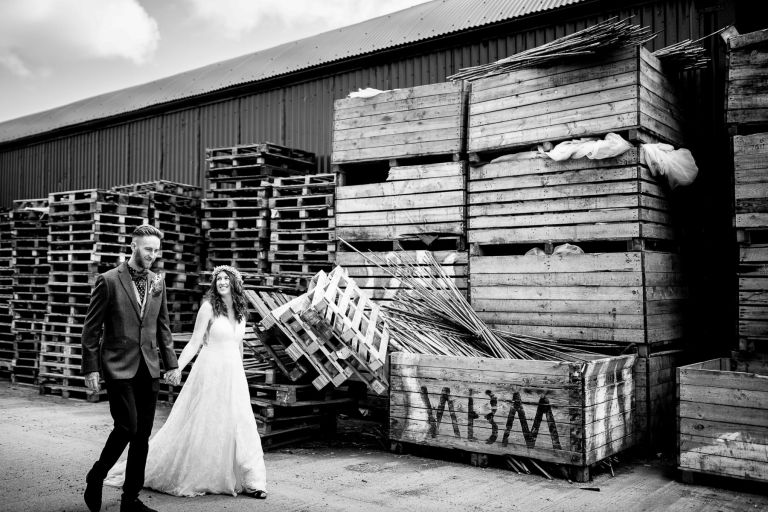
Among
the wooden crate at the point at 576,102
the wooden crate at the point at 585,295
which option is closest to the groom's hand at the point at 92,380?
the wooden crate at the point at 585,295

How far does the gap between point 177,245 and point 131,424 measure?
7.61 metres

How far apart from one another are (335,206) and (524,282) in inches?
131

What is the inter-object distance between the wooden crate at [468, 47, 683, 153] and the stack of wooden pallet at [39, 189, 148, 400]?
6152 millimetres

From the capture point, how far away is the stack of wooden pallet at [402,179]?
29.6 ft

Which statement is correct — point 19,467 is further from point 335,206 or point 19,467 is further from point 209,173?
point 209,173

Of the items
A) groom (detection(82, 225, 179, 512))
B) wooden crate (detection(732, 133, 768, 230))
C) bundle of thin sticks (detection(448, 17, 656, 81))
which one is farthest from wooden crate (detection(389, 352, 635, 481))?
bundle of thin sticks (detection(448, 17, 656, 81))

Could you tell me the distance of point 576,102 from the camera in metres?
8.04

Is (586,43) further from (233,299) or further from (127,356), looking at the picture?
(127,356)

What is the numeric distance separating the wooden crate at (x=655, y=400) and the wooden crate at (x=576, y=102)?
264 cm

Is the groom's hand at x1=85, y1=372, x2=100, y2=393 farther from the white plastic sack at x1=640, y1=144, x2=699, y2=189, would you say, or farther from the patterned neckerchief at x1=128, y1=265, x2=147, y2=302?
the white plastic sack at x1=640, y1=144, x2=699, y2=189

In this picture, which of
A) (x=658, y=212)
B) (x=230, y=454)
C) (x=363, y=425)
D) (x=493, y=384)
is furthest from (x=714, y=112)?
(x=230, y=454)

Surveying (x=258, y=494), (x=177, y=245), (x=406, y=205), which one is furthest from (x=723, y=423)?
(x=177, y=245)

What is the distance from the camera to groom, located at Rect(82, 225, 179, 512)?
5012 millimetres

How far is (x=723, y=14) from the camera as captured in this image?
28.9ft
